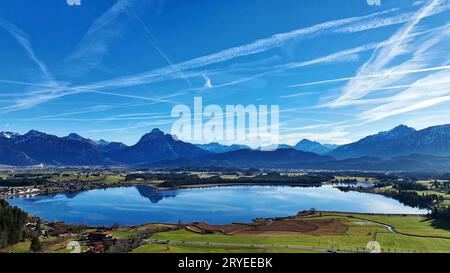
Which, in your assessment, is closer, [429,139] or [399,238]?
[399,238]

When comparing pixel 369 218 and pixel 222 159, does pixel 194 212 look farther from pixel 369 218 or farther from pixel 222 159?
pixel 222 159

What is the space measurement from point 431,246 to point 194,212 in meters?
21.8

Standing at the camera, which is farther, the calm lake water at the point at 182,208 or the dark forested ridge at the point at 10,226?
the calm lake water at the point at 182,208

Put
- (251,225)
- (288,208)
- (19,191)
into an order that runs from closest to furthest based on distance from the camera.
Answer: (251,225) < (288,208) < (19,191)

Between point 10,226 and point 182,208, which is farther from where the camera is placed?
point 182,208

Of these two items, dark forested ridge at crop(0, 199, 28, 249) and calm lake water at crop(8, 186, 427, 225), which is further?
calm lake water at crop(8, 186, 427, 225)

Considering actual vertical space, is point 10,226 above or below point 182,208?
above

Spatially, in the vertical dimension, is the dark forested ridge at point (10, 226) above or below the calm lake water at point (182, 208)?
above

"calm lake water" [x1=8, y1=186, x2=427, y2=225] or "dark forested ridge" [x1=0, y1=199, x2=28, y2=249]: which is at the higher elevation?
"dark forested ridge" [x1=0, y1=199, x2=28, y2=249]

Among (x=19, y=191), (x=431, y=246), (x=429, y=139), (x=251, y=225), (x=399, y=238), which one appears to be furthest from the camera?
(x=429, y=139)
